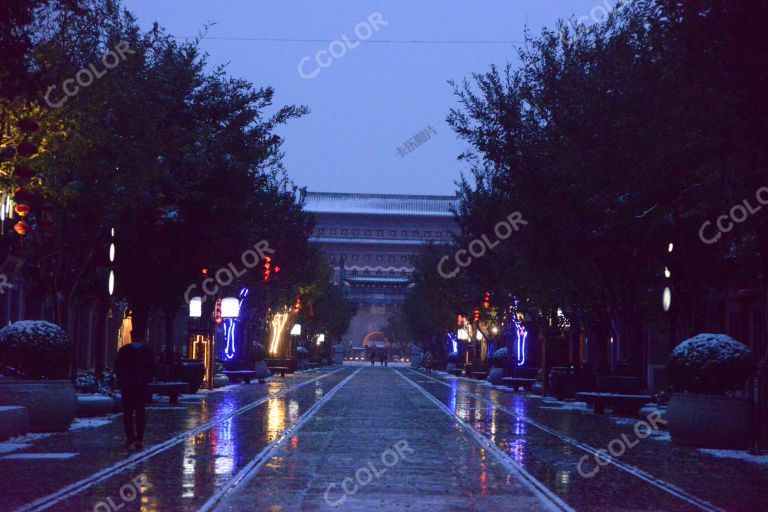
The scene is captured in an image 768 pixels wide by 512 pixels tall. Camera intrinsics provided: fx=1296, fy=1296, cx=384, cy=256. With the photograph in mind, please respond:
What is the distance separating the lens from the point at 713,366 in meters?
22.2

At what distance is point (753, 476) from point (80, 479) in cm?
863

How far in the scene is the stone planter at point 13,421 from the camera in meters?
20.6

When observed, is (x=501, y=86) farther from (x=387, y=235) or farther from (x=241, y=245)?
(x=387, y=235)

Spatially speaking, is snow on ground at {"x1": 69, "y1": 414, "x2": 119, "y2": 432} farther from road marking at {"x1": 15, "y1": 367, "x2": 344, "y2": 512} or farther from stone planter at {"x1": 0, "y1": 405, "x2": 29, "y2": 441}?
road marking at {"x1": 15, "y1": 367, "x2": 344, "y2": 512}

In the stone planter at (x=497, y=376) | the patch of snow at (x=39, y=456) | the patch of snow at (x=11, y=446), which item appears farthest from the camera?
the stone planter at (x=497, y=376)

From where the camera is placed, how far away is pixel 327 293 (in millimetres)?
107562

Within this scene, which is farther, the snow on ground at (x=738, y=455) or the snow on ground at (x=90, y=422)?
the snow on ground at (x=90, y=422)

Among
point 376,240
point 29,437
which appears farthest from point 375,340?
point 29,437

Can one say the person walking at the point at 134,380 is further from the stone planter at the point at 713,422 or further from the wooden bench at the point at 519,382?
the wooden bench at the point at 519,382

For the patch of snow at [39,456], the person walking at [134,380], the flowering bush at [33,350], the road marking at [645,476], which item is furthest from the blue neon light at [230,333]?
the patch of snow at [39,456]

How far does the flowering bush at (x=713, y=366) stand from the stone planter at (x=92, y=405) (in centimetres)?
1212

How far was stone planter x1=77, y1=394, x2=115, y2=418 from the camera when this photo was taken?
27.2 meters

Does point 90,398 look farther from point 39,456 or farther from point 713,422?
point 713,422

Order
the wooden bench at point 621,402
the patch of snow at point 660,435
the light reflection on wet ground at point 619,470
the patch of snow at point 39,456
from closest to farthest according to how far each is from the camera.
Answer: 1. the light reflection on wet ground at point 619,470
2. the patch of snow at point 39,456
3. the patch of snow at point 660,435
4. the wooden bench at point 621,402
